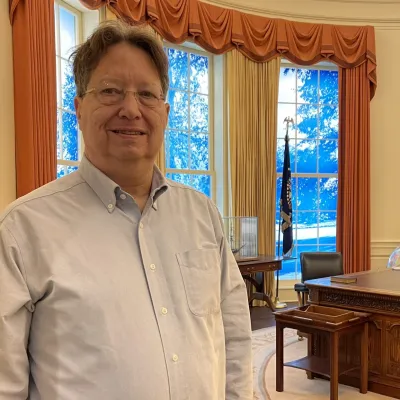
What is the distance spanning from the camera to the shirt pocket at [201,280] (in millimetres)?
1132

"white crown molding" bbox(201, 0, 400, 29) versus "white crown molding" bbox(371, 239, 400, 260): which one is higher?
"white crown molding" bbox(201, 0, 400, 29)

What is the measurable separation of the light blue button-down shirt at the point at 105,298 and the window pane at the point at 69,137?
3742mm

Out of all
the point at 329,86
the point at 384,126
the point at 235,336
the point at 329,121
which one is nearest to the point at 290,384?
the point at 235,336

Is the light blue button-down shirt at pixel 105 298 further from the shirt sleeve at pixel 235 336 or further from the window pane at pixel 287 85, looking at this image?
the window pane at pixel 287 85

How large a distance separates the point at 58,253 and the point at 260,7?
21.3 ft

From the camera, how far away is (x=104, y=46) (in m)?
1.10

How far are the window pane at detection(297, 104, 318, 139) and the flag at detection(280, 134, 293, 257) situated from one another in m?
0.93

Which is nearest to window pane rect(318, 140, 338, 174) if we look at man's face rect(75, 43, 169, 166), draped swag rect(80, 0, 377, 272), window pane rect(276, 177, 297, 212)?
draped swag rect(80, 0, 377, 272)

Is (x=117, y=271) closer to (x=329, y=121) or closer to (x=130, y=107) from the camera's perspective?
(x=130, y=107)

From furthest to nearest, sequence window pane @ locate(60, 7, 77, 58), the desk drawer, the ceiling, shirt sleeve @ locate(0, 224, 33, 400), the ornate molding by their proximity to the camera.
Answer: the ceiling → the desk drawer → window pane @ locate(60, 7, 77, 58) → the ornate molding → shirt sleeve @ locate(0, 224, 33, 400)

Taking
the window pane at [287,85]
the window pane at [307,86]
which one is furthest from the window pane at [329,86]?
the window pane at [287,85]

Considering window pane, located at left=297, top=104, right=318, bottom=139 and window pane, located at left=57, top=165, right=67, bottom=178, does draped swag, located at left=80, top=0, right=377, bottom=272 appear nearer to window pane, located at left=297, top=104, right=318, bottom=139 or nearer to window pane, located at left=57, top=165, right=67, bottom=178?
window pane, located at left=297, top=104, right=318, bottom=139

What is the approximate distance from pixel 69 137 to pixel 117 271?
159 inches

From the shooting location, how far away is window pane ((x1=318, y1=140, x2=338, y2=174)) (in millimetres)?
7395
